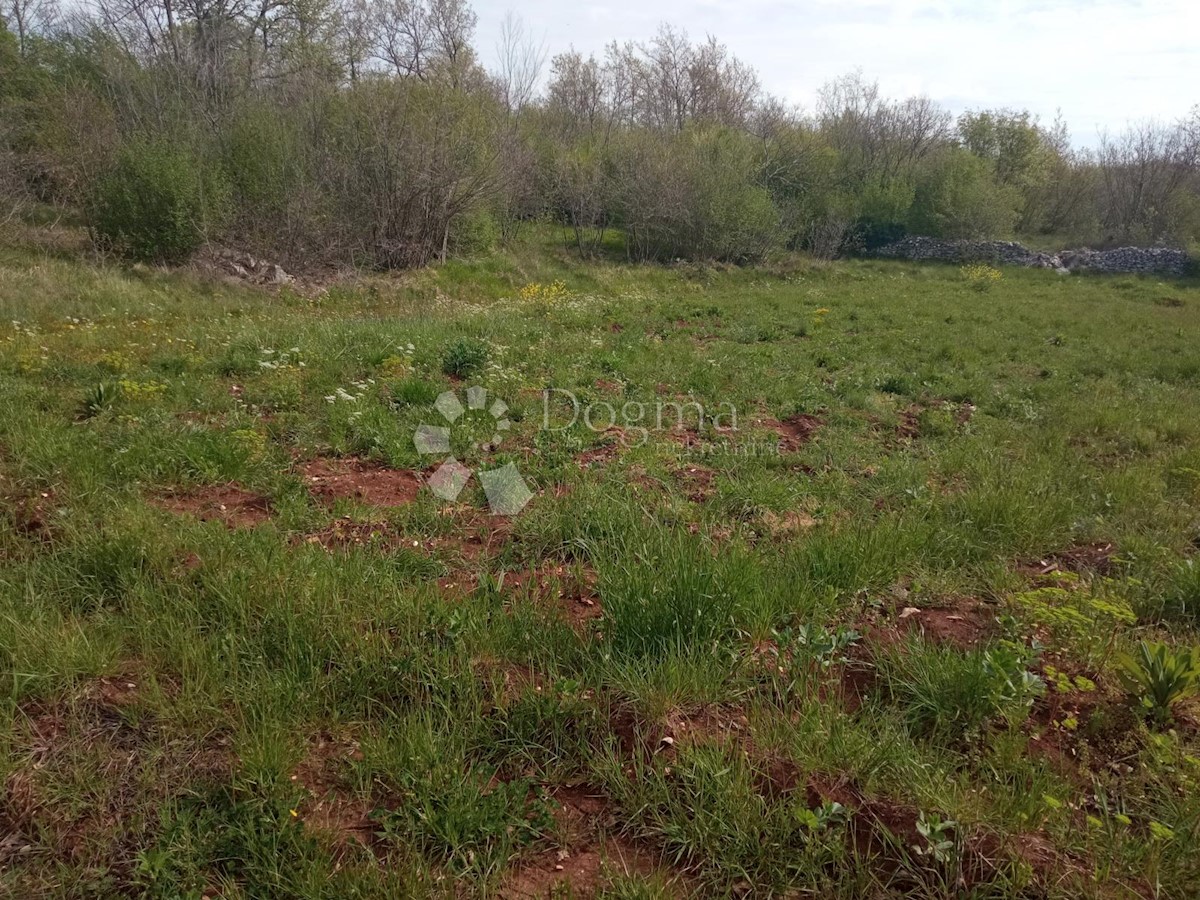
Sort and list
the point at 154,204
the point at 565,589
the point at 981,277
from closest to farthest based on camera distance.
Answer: the point at 565,589 < the point at 154,204 < the point at 981,277

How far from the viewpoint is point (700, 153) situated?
2495 cm

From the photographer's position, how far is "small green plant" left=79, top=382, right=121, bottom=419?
4.93 meters

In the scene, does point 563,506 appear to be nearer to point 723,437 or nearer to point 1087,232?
point 723,437

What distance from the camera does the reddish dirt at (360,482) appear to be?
4.20 meters

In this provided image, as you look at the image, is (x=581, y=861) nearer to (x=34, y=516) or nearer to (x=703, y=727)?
(x=703, y=727)

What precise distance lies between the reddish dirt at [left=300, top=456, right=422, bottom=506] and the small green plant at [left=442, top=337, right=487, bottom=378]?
2.32 metres

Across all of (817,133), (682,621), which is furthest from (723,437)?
(817,133)

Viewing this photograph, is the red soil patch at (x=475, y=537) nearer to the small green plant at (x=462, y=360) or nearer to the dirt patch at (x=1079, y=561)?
the dirt patch at (x=1079, y=561)

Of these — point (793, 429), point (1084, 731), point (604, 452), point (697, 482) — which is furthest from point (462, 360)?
point (1084, 731)

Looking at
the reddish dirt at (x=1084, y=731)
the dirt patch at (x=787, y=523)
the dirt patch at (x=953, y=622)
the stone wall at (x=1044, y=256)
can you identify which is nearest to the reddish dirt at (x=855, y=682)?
the dirt patch at (x=953, y=622)

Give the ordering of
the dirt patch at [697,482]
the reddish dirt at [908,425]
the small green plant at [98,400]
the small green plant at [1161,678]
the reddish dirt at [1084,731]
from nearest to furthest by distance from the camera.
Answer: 1. the reddish dirt at [1084,731]
2. the small green plant at [1161,678]
3. the dirt patch at [697,482]
4. the small green plant at [98,400]
5. the reddish dirt at [908,425]

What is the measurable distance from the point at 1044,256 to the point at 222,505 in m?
32.1

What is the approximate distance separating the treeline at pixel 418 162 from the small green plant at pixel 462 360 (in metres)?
10.4

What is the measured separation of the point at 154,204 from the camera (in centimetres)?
1354
